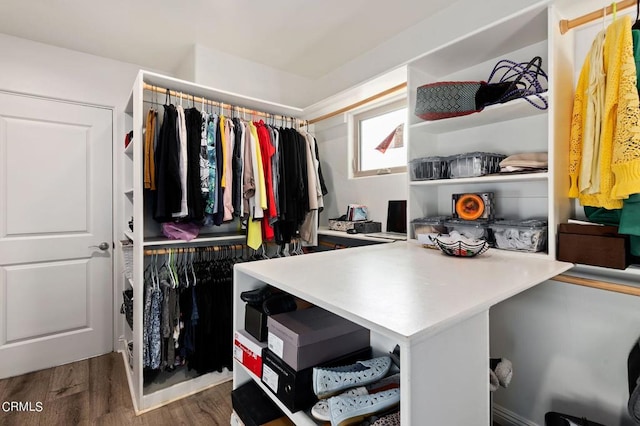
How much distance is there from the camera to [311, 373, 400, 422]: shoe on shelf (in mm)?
789

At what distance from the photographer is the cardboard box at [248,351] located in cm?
98

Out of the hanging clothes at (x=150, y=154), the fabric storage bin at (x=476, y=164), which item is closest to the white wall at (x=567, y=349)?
the fabric storage bin at (x=476, y=164)

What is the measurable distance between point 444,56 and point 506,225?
3.00 ft

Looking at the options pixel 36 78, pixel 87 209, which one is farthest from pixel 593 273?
pixel 36 78

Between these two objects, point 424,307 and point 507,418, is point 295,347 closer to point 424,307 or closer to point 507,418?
point 424,307

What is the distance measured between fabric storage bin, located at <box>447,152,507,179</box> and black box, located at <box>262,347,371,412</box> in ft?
3.63

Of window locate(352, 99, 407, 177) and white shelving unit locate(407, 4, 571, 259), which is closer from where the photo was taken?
white shelving unit locate(407, 4, 571, 259)

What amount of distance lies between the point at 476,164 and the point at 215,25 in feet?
6.25

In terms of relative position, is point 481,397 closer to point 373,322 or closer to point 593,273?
point 373,322

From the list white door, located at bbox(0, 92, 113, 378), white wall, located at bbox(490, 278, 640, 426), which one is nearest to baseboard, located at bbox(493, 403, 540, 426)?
white wall, located at bbox(490, 278, 640, 426)

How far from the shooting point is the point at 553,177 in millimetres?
1222

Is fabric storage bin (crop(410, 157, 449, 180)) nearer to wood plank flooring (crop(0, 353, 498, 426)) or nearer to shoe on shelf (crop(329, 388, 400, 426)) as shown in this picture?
shoe on shelf (crop(329, 388, 400, 426))

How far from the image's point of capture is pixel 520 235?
1.35 m

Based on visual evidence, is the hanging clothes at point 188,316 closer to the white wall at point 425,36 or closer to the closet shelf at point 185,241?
the closet shelf at point 185,241
